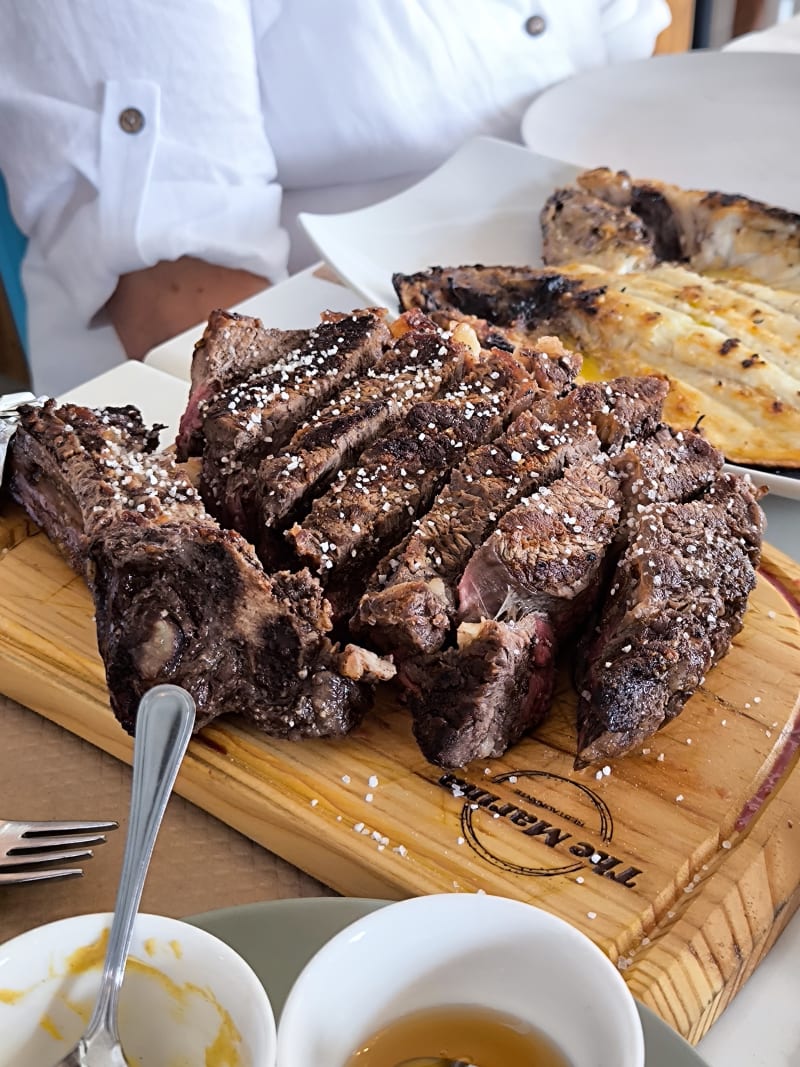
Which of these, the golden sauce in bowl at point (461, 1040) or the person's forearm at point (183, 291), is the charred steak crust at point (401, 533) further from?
the person's forearm at point (183, 291)

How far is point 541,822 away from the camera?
5.04 feet

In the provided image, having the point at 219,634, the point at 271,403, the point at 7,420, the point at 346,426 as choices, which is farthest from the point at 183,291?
the point at 219,634

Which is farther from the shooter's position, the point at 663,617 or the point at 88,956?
the point at 663,617

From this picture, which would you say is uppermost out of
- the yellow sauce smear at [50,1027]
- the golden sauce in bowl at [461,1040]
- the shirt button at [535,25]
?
the shirt button at [535,25]

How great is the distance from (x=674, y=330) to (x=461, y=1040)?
6.01 ft

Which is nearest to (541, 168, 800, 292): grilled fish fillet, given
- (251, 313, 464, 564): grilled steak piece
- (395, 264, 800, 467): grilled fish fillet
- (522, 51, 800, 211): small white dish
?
(395, 264, 800, 467): grilled fish fillet

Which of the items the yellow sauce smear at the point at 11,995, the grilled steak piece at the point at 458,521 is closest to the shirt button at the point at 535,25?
the grilled steak piece at the point at 458,521

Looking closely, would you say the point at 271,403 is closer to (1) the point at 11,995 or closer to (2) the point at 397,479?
(2) the point at 397,479

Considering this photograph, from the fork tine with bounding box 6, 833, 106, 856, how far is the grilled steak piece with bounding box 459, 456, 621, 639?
2.05 feet

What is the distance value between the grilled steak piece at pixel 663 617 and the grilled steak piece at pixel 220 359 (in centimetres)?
85

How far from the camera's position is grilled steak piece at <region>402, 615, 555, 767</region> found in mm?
1548

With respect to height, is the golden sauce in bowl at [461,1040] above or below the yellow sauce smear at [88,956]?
below

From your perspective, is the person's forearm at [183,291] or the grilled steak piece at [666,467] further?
the person's forearm at [183,291]

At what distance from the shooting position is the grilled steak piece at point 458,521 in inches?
63.2
